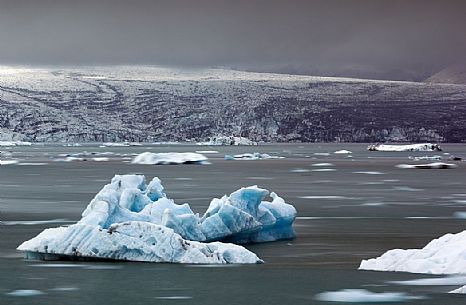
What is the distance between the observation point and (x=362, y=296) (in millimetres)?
9117

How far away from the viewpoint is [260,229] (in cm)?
1380

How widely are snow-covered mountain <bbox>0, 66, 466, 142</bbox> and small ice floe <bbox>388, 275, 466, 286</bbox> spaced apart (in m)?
119

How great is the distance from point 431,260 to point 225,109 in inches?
5485

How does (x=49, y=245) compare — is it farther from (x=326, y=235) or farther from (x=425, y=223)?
(x=425, y=223)

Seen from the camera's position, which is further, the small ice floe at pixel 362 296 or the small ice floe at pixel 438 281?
the small ice floe at pixel 438 281

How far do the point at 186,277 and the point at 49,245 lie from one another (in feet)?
7.25

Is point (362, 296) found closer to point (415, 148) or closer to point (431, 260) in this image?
point (431, 260)

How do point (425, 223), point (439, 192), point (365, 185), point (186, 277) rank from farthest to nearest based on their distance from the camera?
point (365, 185), point (439, 192), point (425, 223), point (186, 277)

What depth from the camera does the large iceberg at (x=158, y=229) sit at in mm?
11188

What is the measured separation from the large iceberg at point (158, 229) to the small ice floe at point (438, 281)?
6.90 feet

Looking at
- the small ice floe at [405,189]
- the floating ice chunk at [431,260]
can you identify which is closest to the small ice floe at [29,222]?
the floating ice chunk at [431,260]

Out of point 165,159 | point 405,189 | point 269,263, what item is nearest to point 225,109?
point 165,159

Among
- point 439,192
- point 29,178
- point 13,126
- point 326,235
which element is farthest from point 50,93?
point 326,235

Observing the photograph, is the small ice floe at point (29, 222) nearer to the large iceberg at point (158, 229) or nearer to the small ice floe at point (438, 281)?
the large iceberg at point (158, 229)
